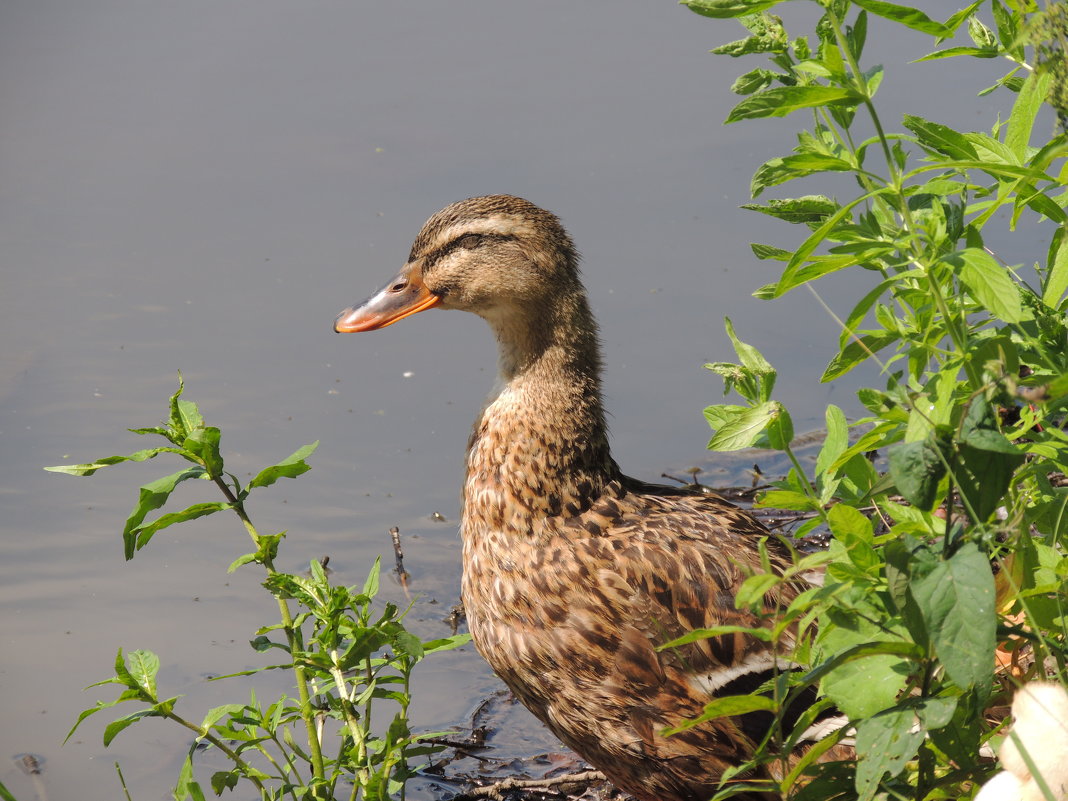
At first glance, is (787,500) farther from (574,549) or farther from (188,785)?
(188,785)

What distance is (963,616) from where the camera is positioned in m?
1.47

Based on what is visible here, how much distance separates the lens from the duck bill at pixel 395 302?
3514 millimetres

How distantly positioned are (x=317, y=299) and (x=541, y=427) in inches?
89.7

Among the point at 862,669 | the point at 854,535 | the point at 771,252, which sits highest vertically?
the point at 771,252

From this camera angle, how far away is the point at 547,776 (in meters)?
3.44

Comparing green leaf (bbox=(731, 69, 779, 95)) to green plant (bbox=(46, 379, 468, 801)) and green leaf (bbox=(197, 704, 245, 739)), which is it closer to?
green plant (bbox=(46, 379, 468, 801))

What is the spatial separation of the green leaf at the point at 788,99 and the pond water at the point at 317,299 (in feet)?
7.73

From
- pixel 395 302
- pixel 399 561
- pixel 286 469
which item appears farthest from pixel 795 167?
pixel 399 561

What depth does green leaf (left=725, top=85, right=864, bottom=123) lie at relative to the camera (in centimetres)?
170

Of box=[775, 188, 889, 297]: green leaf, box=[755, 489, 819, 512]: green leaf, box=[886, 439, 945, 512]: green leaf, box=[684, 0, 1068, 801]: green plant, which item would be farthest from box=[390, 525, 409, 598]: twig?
box=[886, 439, 945, 512]: green leaf

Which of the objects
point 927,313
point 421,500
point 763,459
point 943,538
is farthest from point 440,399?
point 943,538

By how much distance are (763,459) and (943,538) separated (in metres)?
3.31

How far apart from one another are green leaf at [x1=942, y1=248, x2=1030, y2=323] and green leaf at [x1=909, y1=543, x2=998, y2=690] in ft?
1.13

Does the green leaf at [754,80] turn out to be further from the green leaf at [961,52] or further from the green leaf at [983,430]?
the green leaf at [983,430]
